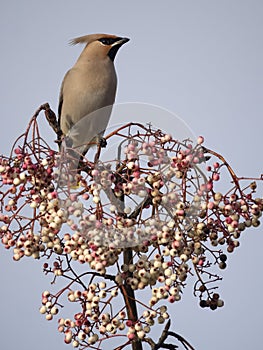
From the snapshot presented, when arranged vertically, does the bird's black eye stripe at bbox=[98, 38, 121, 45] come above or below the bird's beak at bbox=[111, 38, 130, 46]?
above

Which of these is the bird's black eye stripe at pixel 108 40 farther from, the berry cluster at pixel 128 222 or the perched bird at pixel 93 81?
the berry cluster at pixel 128 222

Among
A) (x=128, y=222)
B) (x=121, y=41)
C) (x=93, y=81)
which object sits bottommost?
(x=128, y=222)

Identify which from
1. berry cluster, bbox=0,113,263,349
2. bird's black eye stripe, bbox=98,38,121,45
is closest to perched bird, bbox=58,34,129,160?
bird's black eye stripe, bbox=98,38,121,45

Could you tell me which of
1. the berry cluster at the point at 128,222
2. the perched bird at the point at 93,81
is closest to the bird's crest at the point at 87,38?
the perched bird at the point at 93,81

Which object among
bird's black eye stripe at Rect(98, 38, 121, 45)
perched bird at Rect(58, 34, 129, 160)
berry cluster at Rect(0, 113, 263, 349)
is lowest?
berry cluster at Rect(0, 113, 263, 349)

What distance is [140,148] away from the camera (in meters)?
1.64

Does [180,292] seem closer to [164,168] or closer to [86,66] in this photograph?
[164,168]

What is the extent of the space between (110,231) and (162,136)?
32cm

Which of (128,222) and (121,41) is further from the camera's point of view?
(121,41)

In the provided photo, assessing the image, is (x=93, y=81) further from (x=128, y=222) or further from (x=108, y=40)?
(x=128, y=222)

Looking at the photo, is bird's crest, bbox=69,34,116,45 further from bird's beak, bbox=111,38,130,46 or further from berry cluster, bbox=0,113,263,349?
berry cluster, bbox=0,113,263,349

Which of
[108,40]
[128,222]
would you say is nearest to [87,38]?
[108,40]

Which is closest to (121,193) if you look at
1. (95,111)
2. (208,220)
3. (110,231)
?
(110,231)

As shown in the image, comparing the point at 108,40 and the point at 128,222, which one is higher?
the point at 108,40
